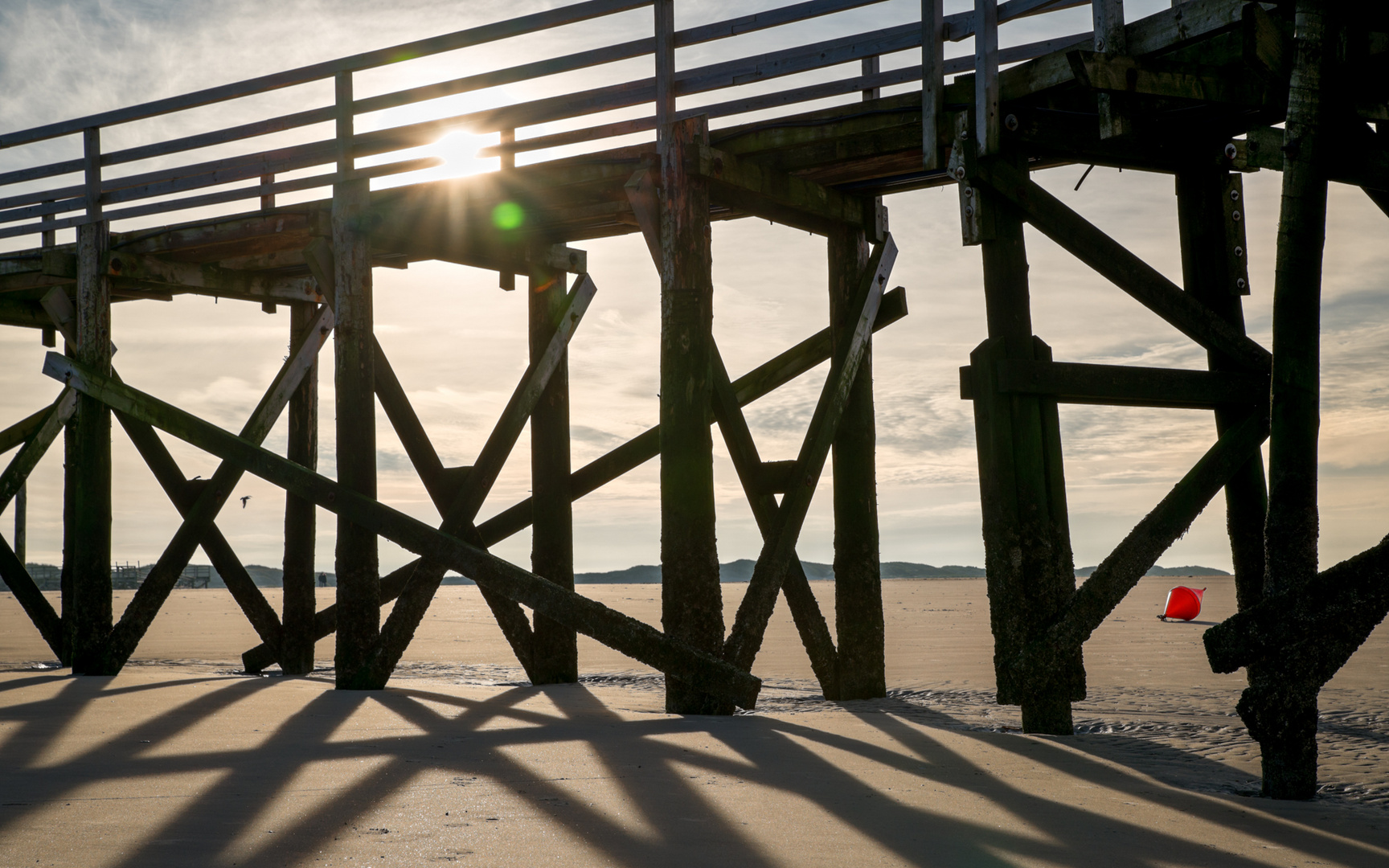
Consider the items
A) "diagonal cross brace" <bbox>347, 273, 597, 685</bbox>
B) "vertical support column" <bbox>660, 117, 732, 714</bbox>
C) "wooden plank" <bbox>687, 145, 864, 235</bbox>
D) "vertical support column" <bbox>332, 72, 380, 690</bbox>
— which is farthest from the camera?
"vertical support column" <bbox>332, 72, 380, 690</bbox>

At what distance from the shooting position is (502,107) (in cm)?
788

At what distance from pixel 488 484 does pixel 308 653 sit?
2.96m

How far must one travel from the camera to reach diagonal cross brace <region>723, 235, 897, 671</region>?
6773mm

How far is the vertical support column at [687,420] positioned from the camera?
672 centimetres

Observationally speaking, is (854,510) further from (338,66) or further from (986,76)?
(338,66)

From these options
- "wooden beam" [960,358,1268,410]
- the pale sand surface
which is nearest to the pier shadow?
the pale sand surface

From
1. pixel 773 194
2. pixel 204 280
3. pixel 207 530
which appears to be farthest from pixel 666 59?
pixel 207 530

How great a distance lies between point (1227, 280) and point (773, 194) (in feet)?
8.45

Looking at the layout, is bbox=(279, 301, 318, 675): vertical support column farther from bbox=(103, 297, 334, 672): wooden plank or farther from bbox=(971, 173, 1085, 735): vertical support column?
bbox=(971, 173, 1085, 735): vertical support column

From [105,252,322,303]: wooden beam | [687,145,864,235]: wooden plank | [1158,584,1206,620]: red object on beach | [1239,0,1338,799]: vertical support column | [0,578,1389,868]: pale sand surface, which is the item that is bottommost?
[1158,584,1206,620]: red object on beach

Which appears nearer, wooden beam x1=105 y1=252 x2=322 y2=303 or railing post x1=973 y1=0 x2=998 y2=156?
railing post x1=973 y1=0 x2=998 y2=156

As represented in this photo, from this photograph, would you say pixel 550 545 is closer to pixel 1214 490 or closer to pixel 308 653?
pixel 308 653

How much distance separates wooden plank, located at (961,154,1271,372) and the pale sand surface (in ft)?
7.02

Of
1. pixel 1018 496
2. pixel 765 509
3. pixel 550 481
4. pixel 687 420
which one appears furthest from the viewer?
pixel 550 481
